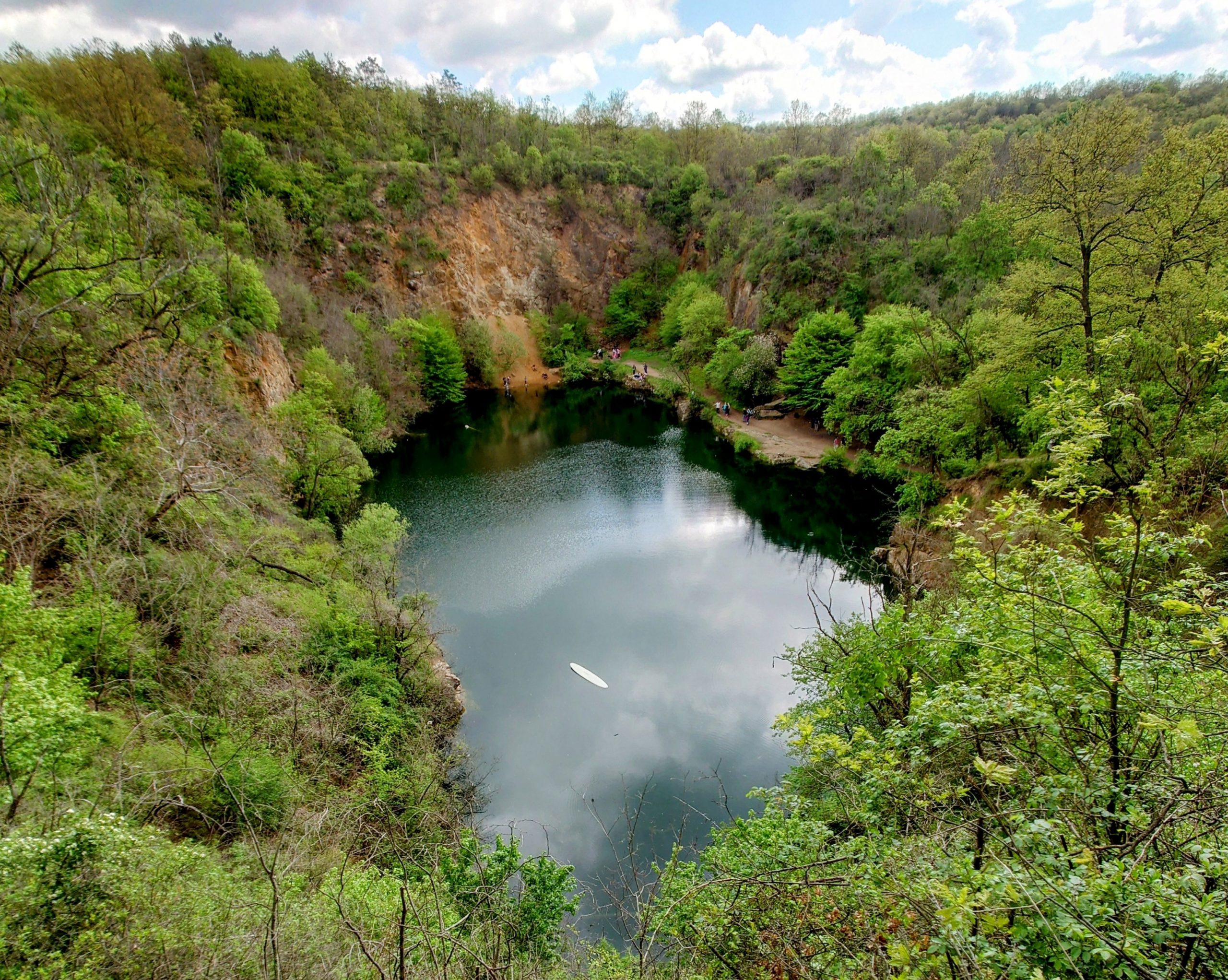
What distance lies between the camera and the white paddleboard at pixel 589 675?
563 inches

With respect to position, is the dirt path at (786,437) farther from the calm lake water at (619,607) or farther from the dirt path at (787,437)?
the calm lake water at (619,607)

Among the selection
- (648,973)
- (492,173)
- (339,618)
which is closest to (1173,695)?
(648,973)

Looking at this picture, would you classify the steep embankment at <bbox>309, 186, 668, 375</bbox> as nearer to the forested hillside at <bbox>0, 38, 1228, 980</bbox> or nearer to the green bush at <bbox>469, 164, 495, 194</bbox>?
the green bush at <bbox>469, 164, 495, 194</bbox>

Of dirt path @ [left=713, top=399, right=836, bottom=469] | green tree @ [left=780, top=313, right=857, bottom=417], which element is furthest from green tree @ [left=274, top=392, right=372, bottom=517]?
green tree @ [left=780, top=313, right=857, bottom=417]

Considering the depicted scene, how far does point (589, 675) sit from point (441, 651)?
13.0ft

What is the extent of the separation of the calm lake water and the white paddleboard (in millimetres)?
223

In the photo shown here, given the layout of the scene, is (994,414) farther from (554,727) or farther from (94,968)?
(94,968)

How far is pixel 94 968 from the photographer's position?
12.1 feet

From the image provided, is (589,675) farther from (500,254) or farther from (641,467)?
(500,254)

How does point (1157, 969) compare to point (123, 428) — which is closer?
point (1157, 969)

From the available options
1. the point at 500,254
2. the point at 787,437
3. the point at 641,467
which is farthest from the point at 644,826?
the point at 500,254

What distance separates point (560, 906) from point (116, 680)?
21.6 ft

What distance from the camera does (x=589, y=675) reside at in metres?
14.5

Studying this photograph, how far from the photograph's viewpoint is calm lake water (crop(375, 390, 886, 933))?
38.7 ft
